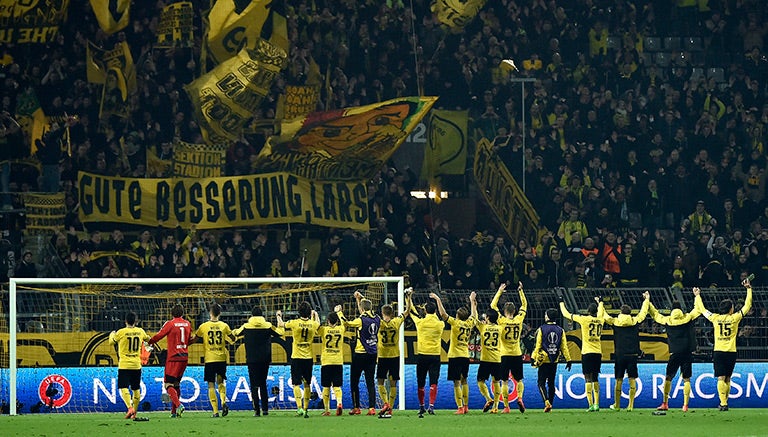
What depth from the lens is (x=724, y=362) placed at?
1872 centimetres

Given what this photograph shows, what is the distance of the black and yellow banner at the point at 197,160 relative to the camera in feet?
88.3

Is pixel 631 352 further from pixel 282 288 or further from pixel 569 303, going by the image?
pixel 282 288

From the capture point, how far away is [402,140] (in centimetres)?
2766

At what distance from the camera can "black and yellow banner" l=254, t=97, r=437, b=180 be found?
2742cm

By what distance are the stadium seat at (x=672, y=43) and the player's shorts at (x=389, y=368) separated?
15.1m

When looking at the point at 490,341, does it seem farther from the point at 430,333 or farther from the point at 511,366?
the point at 430,333

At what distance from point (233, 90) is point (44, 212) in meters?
4.84

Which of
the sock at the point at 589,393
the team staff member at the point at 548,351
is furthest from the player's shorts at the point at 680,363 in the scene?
the team staff member at the point at 548,351

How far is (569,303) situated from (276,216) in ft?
23.1

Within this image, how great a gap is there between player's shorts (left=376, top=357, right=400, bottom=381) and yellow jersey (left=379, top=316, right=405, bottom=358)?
6 centimetres

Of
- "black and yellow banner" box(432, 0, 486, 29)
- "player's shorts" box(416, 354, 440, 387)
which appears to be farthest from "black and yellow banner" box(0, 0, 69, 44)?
"player's shorts" box(416, 354, 440, 387)

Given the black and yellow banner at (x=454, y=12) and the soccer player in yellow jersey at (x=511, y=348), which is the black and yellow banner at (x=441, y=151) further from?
the soccer player in yellow jersey at (x=511, y=348)

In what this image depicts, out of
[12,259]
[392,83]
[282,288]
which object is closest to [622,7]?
[392,83]

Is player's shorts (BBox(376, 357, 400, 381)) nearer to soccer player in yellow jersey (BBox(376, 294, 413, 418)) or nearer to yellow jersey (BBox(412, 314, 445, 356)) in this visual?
soccer player in yellow jersey (BBox(376, 294, 413, 418))
